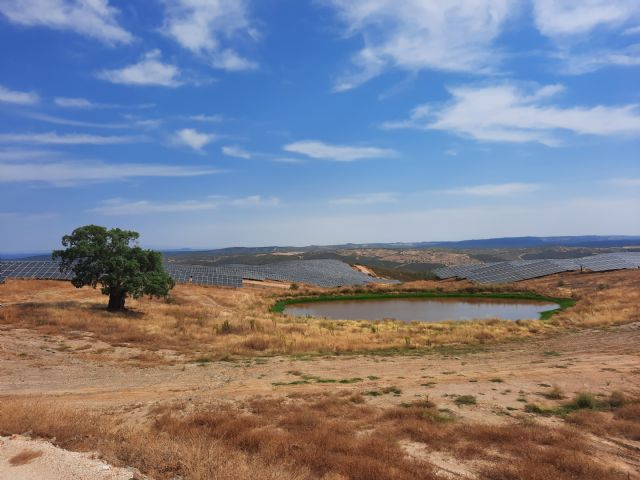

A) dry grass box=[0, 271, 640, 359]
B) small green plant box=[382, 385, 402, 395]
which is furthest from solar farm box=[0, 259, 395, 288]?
small green plant box=[382, 385, 402, 395]

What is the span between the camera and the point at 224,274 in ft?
189

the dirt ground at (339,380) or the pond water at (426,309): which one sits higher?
the dirt ground at (339,380)

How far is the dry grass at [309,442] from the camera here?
7.12 metres

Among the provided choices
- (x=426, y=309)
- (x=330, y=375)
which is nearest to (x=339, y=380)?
(x=330, y=375)

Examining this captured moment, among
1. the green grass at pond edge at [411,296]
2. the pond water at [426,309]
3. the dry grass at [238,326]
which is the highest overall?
the dry grass at [238,326]

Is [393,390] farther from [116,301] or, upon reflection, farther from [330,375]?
[116,301]

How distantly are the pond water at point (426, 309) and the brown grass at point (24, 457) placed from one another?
31362 mm

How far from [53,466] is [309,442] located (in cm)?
448

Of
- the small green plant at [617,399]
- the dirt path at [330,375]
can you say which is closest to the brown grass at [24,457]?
the dirt path at [330,375]

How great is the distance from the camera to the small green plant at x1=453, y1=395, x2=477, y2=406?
462 inches

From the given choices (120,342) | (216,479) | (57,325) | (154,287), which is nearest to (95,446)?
(216,479)

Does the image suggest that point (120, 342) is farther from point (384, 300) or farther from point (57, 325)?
point (384, 300)

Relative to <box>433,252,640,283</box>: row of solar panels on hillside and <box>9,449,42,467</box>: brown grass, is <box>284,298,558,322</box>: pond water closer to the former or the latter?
<box>433,252,640,283</box>: row of solar panels on hillside

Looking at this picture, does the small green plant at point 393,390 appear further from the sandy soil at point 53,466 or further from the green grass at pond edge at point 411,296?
the green grass at pond edge at point 411,296
